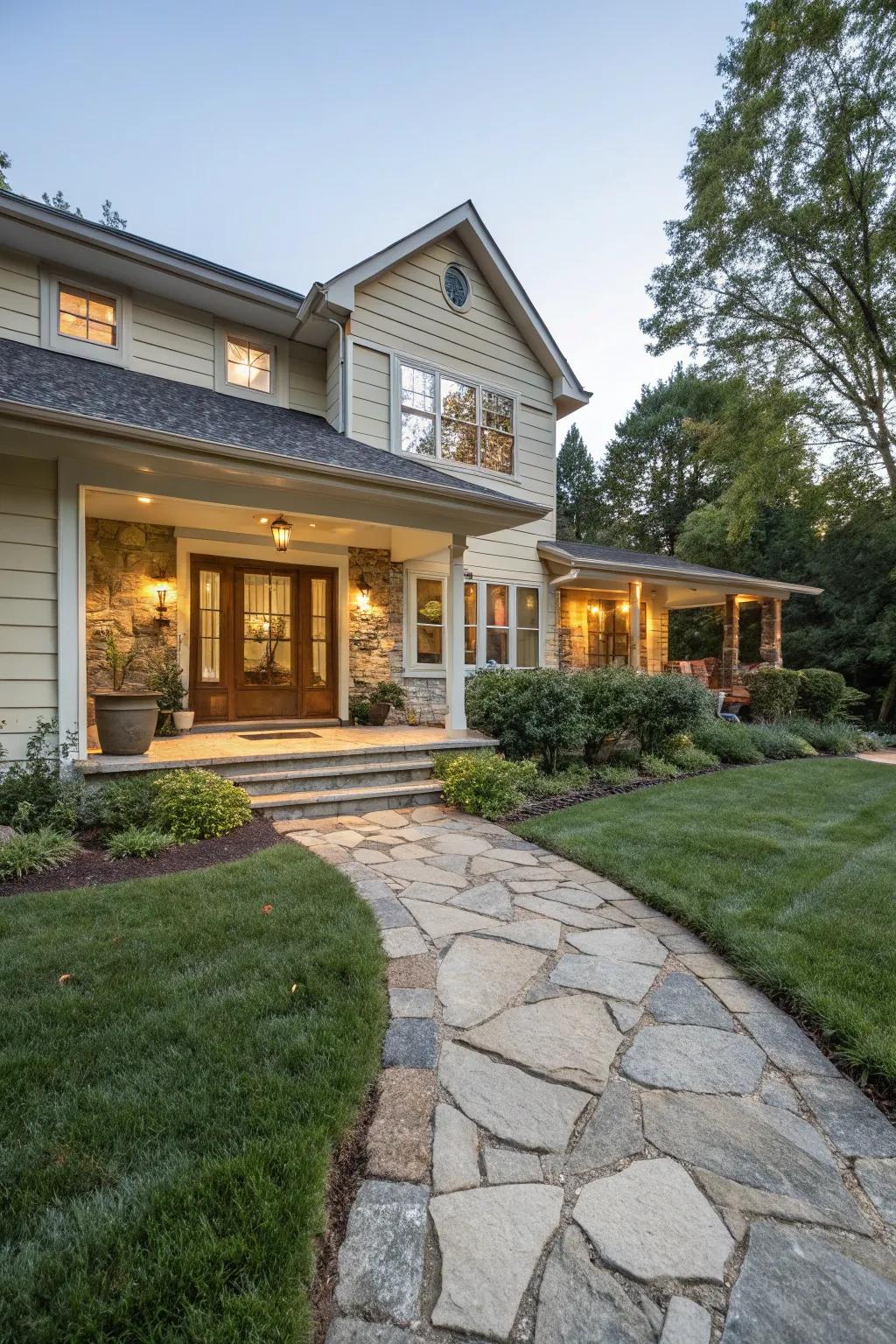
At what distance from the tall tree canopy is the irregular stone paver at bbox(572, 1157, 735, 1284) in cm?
1229

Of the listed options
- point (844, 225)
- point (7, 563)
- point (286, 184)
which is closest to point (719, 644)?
point (844, 225)

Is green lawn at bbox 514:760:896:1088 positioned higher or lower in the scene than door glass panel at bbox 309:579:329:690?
lower

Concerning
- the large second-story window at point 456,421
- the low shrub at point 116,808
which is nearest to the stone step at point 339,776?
the low shrub at point 116,808

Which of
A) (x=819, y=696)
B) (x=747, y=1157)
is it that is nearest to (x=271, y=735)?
(x=747, y=1157)

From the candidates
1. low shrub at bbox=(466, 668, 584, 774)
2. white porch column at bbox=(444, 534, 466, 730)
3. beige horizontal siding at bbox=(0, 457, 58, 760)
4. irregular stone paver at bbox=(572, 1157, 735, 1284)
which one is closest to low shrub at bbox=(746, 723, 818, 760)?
low shrub at bbox=(466, 668, 584, 774)

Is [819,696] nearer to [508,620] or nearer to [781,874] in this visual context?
[508,620]

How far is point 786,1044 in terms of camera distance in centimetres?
219

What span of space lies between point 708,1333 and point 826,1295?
0.96 feet

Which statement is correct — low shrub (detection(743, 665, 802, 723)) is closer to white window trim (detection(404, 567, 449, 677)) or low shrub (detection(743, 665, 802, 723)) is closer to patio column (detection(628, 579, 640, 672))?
patio column (detection(628, 579, 640, 672))

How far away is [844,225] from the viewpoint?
976cm

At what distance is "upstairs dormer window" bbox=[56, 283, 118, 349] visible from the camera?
7.11 m

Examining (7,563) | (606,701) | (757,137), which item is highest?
(757,137)

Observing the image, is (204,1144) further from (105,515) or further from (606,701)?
(105,515)

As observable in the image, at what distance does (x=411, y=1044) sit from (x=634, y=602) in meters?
9.85
